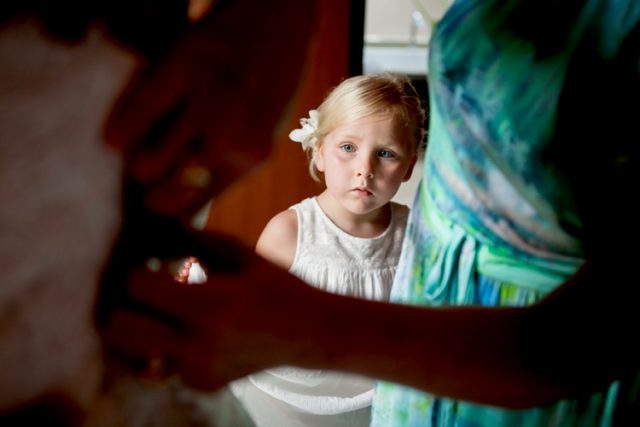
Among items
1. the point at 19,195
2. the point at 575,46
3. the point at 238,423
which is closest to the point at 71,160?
the point at 19,195

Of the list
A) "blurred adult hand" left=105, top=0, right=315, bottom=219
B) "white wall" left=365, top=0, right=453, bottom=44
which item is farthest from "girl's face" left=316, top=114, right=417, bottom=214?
"blurred adult hand" left=105, top=0, right=315, bottom=219

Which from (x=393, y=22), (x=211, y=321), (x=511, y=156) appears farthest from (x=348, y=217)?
(x=211, y=321)

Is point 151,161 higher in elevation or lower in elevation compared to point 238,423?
higher

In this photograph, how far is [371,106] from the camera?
31.5 inches

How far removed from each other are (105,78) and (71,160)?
27 millimetres

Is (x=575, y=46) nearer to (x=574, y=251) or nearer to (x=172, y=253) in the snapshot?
(x=574, y=251)

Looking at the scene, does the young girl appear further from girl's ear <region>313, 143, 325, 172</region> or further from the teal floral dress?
the teal floral dress

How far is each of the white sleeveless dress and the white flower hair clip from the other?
0.09 metres

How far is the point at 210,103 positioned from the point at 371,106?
622 mm

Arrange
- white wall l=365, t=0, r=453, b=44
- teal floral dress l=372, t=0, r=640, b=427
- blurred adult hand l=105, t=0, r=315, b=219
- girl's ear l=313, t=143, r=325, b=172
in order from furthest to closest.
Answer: white wall l=365, t=0, r=453, b=44 < girl's ear l=313, t=143, r=325, b=172 < teal floral dress l=372, t=0, r=640, b=427 < blurred adult hand l=105, t=0, r=315, b=219

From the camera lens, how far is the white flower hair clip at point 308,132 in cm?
83

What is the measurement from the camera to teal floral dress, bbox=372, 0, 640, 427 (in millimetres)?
320

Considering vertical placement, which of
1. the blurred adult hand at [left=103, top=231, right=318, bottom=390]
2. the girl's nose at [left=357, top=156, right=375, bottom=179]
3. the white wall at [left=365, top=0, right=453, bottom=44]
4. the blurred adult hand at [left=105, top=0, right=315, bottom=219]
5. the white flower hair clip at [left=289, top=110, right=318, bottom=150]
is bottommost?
the girl's nose at [left=357, top=156, right=375, bottom=179]

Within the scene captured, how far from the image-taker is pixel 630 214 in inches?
12.4
